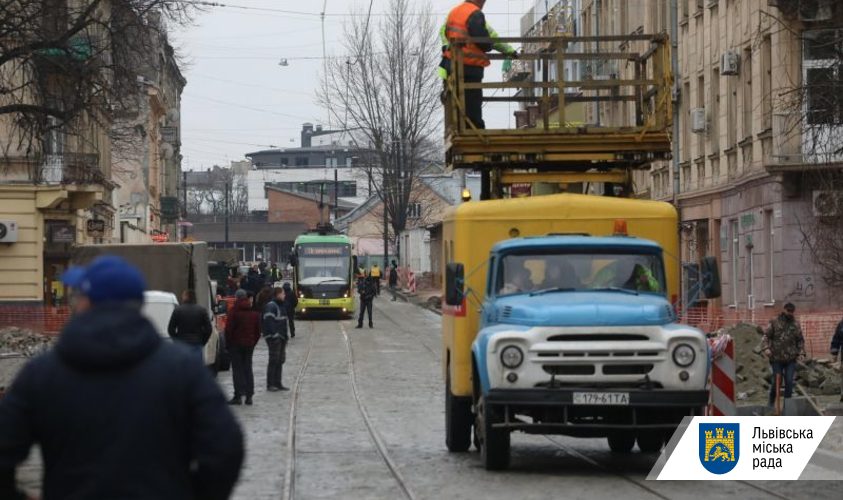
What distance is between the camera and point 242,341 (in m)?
24.4

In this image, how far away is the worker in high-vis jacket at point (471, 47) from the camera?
17955mm

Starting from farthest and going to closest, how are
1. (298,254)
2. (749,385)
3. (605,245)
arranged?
(298,254) < (749,385) < (605,245)

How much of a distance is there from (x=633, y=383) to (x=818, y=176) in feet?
67.1

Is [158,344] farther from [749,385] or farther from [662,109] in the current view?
[749,385]

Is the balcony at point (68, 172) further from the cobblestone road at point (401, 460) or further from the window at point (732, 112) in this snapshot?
the window at point (732, 112)

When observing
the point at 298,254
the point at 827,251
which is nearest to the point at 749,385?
the point at 827,251

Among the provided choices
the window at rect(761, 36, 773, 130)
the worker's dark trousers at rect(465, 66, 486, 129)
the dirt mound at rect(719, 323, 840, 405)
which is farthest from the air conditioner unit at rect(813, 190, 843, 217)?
the worker's dark trousers at rect(465, 66, 486, 129)

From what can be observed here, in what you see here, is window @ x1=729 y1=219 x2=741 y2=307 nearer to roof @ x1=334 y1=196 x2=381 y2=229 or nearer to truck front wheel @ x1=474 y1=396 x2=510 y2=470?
truck front wheel @ x1=474 y1=396 x2=510 y2=470

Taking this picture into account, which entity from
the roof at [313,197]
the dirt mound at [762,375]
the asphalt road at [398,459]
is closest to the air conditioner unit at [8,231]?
the asphalt road at [398,459]

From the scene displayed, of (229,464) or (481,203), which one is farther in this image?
(481,203)

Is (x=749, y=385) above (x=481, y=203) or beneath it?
beneath

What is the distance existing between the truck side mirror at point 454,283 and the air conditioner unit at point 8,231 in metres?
31.7

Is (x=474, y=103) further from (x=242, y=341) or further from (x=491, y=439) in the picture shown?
(x=242, y=341)

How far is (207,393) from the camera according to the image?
530cm
